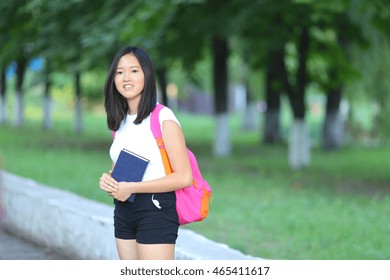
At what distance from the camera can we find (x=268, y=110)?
2862cm

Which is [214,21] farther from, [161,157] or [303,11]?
[161,157]

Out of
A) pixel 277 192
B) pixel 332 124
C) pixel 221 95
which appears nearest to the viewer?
pixel 277 192

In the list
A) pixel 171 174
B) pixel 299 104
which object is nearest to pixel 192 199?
pixel 171 174

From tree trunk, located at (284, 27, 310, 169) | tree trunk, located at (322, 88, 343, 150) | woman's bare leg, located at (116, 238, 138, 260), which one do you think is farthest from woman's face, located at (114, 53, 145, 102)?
tree trunk, located at (322, 88, 343, 150)

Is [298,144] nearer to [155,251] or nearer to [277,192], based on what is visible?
[277,192]

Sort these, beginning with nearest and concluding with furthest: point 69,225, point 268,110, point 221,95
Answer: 1. point 69,225
2. point 221,95
3. point 268,110

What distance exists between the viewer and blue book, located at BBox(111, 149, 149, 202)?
3.73 meters

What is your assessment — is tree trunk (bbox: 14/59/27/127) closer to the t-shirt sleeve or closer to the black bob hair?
the black bob hair

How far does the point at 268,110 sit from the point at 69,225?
2106cm

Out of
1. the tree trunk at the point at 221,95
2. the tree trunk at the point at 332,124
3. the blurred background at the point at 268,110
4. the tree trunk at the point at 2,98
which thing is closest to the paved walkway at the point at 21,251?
the blurred background at the point at 268,110

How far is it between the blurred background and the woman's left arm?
4.42m

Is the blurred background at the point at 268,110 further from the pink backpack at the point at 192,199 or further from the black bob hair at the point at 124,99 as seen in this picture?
the black bob hair at the point at 124,99

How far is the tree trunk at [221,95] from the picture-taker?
75.2 feet

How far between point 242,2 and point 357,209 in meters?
6.16
